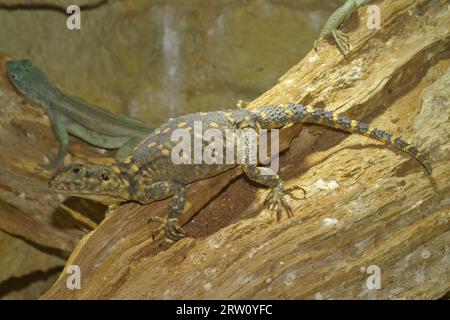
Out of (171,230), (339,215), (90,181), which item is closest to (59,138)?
(90,181)

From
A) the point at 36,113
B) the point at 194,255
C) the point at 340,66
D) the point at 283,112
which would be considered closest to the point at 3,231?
the point at 36,113

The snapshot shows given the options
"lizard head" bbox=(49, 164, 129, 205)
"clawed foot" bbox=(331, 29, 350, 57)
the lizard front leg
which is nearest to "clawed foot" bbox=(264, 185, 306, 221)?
the lizard front leg

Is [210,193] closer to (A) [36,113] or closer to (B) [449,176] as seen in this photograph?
(B) [449,176]

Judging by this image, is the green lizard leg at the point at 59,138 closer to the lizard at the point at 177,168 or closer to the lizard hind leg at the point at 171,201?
the lizard at the point at 177,168

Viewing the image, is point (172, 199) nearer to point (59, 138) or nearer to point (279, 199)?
point (279, 199)

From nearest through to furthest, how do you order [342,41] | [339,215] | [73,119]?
[339,215], [342,41], [73,119]

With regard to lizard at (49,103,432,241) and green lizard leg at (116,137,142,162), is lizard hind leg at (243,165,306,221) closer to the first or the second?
lizard at (49,103,432,241)

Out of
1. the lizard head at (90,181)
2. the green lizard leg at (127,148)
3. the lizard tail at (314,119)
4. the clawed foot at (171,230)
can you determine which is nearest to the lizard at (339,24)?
the lizard tail at (314,119)
